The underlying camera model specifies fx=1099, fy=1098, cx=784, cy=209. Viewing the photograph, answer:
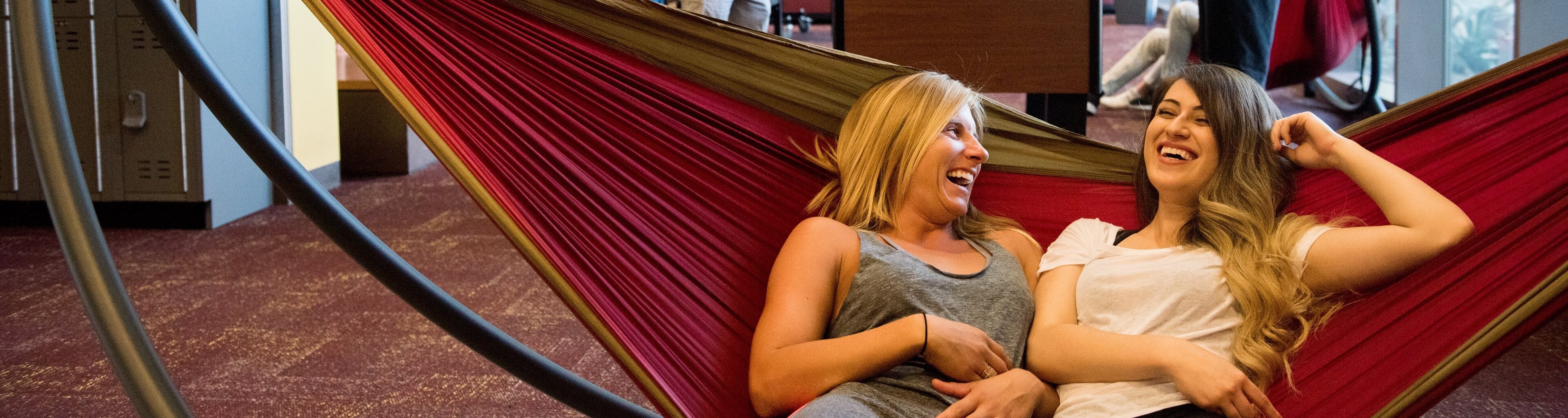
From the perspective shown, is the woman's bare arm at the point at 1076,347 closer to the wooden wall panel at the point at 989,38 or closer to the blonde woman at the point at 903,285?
the blonde woman at the point at 903,285

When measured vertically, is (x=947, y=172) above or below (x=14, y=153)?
above

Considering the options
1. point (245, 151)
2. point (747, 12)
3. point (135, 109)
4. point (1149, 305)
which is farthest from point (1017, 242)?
point (135, 109)

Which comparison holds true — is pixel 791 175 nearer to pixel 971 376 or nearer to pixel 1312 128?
pixel 971 376

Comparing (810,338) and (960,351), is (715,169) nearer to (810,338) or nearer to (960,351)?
(810,338)

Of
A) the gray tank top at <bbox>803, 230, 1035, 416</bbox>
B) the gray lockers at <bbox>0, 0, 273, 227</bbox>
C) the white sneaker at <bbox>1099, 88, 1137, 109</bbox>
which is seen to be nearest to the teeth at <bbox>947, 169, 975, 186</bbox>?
the gray tank top at <bbox>803, 230, 1035, 416</bbox>

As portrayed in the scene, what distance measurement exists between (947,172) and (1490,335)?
0.56 metres

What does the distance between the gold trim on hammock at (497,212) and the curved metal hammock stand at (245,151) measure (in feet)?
0.24

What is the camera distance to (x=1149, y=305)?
1155 millimetres

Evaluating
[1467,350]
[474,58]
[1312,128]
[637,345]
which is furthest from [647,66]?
[1467,350]

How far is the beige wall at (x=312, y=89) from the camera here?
12.0 ft

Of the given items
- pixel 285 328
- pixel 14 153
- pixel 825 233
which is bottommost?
pixel 285 328

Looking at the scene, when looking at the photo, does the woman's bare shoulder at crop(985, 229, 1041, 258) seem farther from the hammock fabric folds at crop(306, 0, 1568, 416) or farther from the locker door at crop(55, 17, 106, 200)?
the locker door at crop(55, 17, 106, 200)

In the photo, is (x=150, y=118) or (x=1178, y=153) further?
(x=150, y=118)

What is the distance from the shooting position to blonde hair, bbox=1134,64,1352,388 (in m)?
1.10
